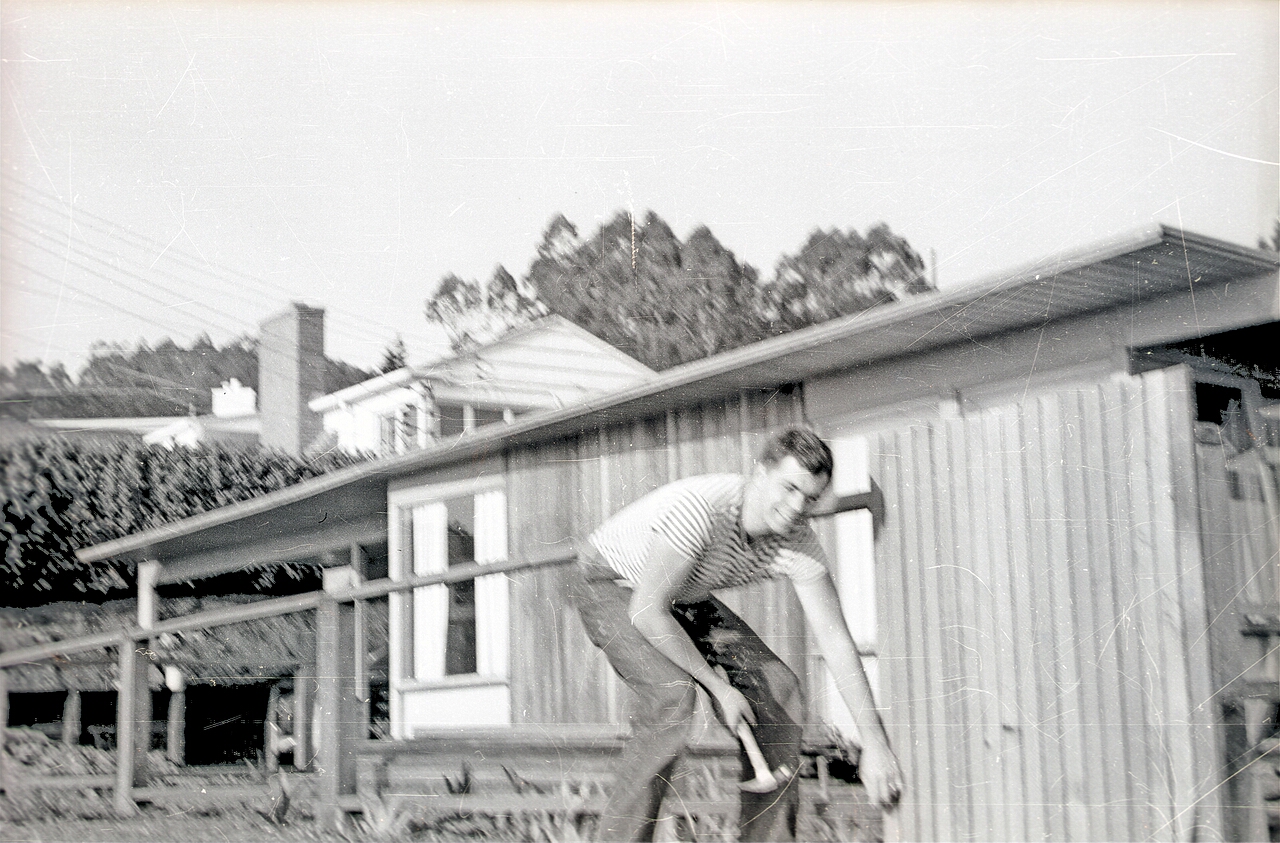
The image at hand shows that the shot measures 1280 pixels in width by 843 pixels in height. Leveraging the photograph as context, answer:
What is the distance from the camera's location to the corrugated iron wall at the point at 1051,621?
3.36 m

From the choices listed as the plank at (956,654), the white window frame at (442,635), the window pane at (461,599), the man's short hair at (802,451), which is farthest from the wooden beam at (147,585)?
the plank at (956,654)

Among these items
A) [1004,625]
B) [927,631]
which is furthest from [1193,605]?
[927,631]

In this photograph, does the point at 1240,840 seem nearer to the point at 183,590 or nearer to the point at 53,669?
the point at 183,590

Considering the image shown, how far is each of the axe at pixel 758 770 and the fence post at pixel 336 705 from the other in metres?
1.77

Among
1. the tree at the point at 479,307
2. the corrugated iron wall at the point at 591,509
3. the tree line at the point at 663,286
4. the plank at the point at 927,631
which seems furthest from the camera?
the tree at the point at 479,307

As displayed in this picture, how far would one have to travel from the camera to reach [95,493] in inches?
216

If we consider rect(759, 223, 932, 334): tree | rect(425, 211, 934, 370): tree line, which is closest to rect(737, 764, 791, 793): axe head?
rect(425, 211, 934, 370): tree line

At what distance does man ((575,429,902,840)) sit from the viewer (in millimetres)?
3924

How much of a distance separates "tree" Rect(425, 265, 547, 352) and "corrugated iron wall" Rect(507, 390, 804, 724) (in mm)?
823

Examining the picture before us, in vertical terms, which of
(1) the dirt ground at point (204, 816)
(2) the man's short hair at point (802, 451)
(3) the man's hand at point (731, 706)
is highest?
(2) the man's short hair at point (802, 451)

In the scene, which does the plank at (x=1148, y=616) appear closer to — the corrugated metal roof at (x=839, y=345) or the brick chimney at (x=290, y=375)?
the corrugated metal roof at (x=839, y=345)

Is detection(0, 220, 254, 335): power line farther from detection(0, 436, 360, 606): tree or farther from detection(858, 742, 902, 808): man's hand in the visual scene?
detection(858, 742, 902, 808): man's hand

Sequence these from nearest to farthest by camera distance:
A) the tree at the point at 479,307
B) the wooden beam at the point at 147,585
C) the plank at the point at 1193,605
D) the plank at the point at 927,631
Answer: the plank at the point at 1193,605
the plank at the point at 927,631
the tree at the point at 479,307
the wooden beam at the point at 147,585

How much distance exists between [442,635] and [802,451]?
7.59 feet
